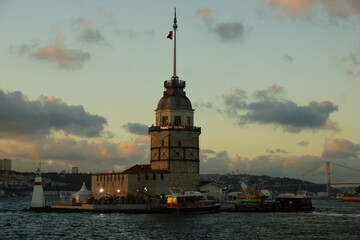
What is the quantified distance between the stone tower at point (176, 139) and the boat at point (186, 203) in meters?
8.40

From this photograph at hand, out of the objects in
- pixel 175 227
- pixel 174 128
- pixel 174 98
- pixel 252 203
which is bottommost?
pixel 175 227

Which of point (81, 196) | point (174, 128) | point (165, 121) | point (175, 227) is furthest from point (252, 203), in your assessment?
point (175, 227)

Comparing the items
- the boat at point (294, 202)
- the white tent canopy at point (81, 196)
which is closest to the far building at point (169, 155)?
the white tent canopy at point (81, 196)

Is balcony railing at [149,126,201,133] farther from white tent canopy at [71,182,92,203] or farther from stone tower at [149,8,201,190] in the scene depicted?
white tent canopy at [71,182,92,203]

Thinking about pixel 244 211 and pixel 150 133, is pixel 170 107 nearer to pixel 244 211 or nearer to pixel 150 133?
pixel 150 133

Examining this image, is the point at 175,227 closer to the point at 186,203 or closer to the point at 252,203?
the point at 186,203

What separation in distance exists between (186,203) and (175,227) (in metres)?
20.4

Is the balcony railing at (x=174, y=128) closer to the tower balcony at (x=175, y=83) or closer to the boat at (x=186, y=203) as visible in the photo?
the tower balcony at (x=175, y=83)

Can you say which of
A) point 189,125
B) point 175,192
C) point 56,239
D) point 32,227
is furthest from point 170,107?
point 56,239

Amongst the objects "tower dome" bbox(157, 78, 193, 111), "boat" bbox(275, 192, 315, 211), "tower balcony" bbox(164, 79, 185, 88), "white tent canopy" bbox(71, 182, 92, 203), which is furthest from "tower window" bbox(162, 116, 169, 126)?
"boat" bbox(275, 192, 315, 211)

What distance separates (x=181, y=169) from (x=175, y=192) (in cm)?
479

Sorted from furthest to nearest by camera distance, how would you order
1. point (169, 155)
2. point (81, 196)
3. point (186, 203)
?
point (81, 196) < point (169, 155) < point (186, 203)

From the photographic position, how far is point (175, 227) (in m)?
82.6

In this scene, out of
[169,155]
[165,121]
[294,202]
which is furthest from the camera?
[294,202]
